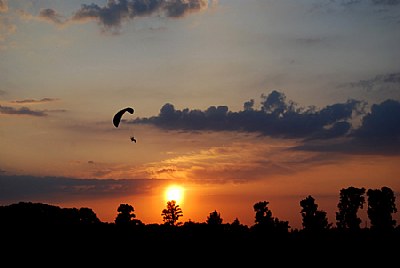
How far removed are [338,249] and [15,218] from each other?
53.4m

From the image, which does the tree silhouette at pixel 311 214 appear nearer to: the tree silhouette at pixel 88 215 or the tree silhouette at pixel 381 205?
the tree silhouette at pixel 381 205

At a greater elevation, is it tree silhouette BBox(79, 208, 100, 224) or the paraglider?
the paraglider

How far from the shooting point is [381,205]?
420 ft

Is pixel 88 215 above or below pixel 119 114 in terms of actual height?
below

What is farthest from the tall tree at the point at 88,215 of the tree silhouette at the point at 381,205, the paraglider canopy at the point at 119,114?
the tree silhouette at the point at 381,205

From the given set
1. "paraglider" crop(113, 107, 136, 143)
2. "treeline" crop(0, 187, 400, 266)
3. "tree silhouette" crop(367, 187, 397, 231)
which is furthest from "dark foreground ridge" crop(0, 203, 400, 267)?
"tree silhouette" crop(367, 187, 397, 231)

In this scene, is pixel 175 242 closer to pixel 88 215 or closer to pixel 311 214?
pixel 88 215

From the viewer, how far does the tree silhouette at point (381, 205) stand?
126 meters

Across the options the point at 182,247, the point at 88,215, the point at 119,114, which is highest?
the point at 119,114

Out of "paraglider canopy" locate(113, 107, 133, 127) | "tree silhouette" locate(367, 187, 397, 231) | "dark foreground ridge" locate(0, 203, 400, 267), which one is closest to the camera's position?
"dark foreground ridge" locate(0, 203, 400, 267)

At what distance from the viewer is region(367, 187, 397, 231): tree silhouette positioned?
12581cm

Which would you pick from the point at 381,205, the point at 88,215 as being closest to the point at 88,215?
the point at 88,215

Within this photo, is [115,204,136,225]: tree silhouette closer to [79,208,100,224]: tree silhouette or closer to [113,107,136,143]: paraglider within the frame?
[79,208,100,224]: tree silhouette

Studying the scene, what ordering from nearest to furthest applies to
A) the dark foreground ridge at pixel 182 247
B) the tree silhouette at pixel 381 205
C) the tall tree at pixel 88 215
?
the dark foreground ridge at pixel 182 247 → the tall tree at pixel 88 215 → the tree silhouette at pixel 381 205
